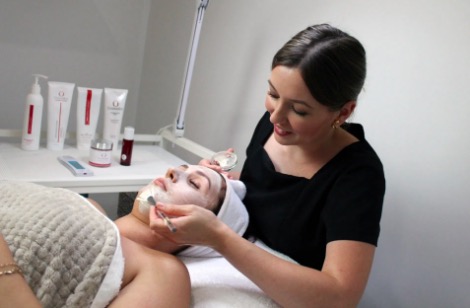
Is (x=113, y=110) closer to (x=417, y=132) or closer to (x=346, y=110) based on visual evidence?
(x=346, y=110)

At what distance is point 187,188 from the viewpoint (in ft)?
3.26

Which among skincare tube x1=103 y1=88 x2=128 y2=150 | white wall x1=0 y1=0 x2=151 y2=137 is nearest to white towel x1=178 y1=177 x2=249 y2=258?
skincare tube x1=103 y1=88 x2=128 y2=150

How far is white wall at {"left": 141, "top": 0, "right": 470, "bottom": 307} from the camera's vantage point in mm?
1077

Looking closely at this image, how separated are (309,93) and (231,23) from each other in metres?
1.02

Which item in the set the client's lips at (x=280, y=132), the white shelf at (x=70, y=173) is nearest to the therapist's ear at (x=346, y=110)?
the client's lips at (x=280, y=132)

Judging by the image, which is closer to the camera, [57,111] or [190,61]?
[57,111]

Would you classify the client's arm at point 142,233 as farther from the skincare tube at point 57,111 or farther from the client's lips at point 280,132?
the skincare tube at point 57,111

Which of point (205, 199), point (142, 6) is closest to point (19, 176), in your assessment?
point (205, 199)

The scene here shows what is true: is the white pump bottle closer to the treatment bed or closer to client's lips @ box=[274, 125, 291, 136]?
the treatment bed

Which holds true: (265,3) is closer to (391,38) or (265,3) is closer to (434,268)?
(391,38)

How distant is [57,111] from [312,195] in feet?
3.06

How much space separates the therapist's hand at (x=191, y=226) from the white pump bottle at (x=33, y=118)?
0.78m

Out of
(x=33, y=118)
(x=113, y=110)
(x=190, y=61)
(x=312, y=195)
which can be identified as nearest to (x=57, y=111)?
(x=33, y=118)

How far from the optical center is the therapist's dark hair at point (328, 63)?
0.88m
